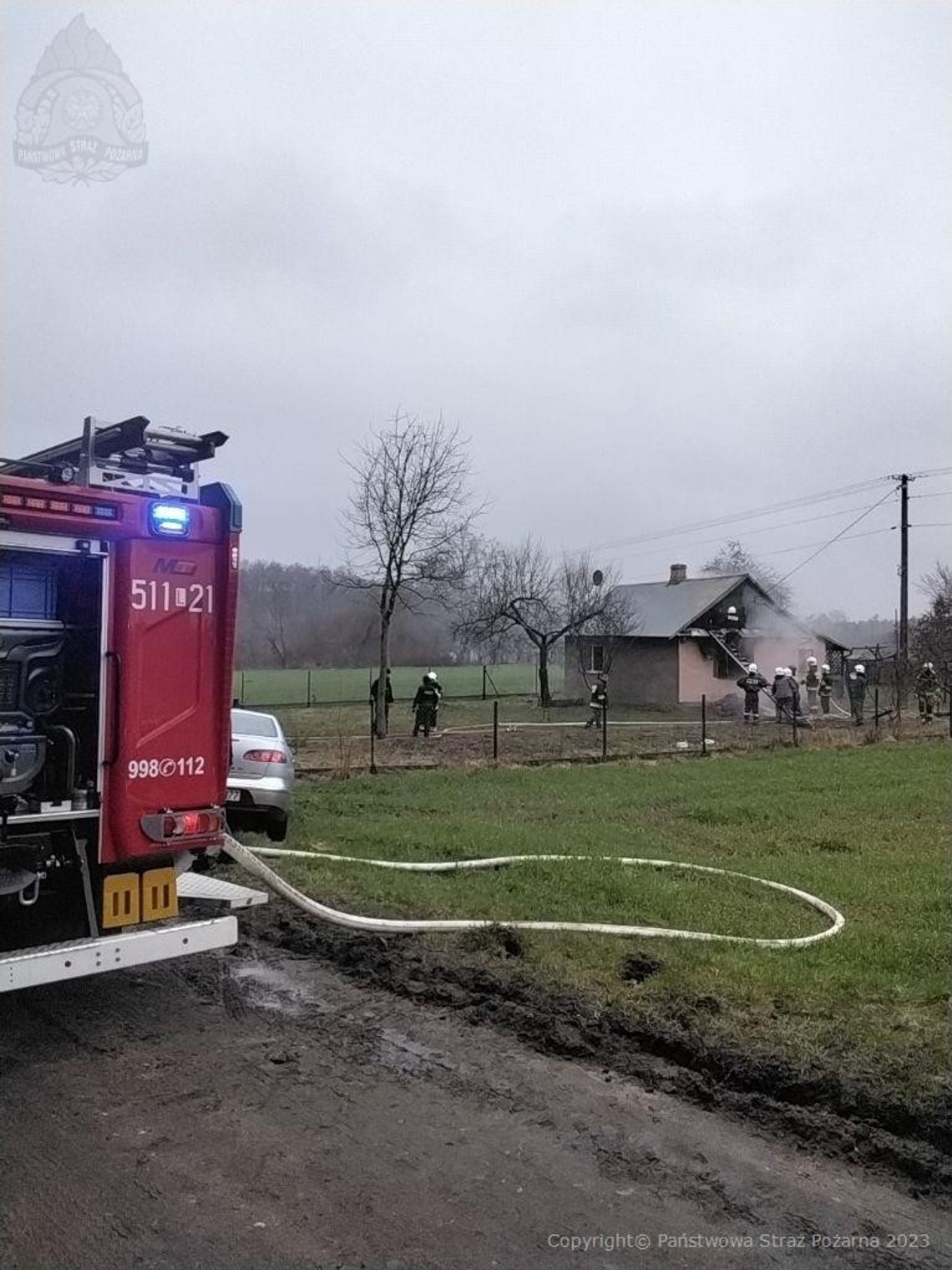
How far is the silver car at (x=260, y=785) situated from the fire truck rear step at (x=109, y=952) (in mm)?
4001

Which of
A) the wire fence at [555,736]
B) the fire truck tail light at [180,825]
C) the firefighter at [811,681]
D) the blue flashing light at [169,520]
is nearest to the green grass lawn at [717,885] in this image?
the fire truck tail light at [180,825]

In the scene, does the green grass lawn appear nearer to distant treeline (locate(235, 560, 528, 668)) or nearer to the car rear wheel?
the car rear wheel

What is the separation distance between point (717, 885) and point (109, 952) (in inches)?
181

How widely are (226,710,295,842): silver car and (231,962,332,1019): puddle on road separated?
10.5 feet

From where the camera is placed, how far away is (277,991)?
543 centimetres

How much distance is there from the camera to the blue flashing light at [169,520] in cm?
504

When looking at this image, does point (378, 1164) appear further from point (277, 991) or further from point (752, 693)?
point (752, 693)

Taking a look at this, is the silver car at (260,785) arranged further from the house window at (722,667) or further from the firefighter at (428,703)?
the house window at (722,667)

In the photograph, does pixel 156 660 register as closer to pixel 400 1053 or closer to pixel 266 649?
pixel 400 1053

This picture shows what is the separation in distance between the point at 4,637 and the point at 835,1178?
429 cm

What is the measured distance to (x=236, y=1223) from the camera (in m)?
3.15

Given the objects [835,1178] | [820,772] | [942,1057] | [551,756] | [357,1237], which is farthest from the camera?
[551,756]

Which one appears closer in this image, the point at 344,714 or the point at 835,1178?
the point at 835,1178

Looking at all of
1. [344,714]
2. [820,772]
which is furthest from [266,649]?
[820,772]
